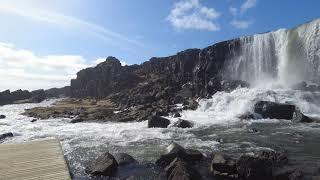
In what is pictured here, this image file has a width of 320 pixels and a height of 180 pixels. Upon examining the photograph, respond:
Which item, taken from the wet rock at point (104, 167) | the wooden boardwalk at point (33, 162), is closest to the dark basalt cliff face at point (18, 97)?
the wet rock at point (104, 167)

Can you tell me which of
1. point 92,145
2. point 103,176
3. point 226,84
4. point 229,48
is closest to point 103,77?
point 229,48

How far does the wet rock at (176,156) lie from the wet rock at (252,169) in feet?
12.6

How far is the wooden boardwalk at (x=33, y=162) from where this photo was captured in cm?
1023

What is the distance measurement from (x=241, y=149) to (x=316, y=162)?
522 cm

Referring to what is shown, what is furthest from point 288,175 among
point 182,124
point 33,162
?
point 182,124

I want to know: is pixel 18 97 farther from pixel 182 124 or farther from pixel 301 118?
pixel 301 118

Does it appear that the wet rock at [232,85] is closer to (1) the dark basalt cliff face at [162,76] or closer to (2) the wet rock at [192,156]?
(1) the dark basalt cliff face at [162,76]

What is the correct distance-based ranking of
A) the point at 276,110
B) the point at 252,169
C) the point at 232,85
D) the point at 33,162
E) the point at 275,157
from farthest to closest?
the point at 232,85, the point at 276,110, the point at 275,157, the point at 252,169, the point at 33,162

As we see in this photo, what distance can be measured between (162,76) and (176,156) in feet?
307

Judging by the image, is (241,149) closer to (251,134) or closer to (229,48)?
(251,134)

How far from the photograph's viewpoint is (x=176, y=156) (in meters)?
22.3

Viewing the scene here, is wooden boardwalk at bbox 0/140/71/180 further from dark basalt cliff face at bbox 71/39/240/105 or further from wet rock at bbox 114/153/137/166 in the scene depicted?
dark basalt cliff face at bbox 71/39/240/105

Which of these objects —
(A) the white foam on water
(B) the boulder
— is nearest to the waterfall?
(A) the white foam on water

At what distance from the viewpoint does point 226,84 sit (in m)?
67.4
